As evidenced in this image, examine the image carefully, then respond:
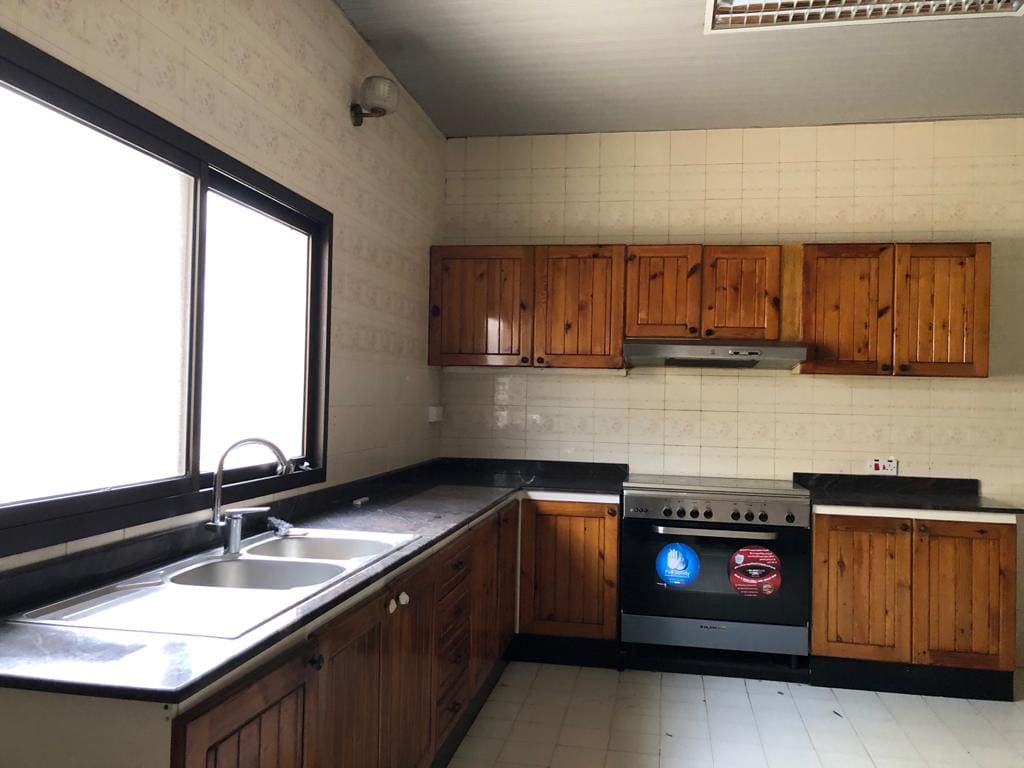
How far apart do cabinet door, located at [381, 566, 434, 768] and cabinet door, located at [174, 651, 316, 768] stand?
426mm

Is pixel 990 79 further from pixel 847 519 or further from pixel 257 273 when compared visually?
pixel 257 273

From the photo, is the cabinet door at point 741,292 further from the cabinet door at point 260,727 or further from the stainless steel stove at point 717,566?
the cabinet door at point 260,727

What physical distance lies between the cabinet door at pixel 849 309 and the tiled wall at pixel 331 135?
78.2 inches

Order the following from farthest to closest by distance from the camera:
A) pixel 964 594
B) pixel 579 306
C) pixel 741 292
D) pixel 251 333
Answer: pixel 579 306 → pixel 741 292 → pixel 964 594 → pixel 251 333

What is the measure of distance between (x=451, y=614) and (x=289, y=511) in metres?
0.65

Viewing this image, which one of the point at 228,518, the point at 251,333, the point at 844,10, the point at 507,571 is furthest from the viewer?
the point at 507,571

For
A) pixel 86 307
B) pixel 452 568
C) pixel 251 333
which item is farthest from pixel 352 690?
pixel 251 333

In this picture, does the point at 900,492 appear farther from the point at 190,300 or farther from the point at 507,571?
the point at 190,300

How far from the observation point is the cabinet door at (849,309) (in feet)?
11.8

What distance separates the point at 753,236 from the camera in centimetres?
405

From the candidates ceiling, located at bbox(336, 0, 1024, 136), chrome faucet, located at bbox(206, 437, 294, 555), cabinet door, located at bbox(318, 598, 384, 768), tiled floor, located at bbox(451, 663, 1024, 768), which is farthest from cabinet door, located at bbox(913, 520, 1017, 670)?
chrome faucet, located at bbox(206, 437, 294, 555)

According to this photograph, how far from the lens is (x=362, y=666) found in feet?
5.77

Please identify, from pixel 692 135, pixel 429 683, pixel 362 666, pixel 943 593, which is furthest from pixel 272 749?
pixel 692 135

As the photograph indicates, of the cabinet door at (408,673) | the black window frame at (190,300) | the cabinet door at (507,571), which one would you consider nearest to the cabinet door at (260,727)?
the cabinet door at (408,673)
